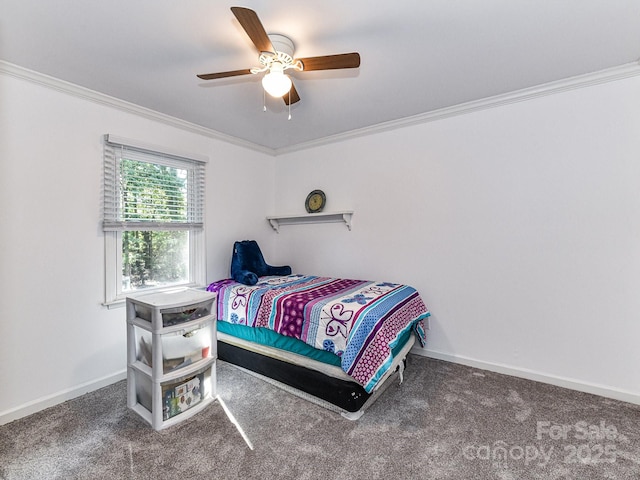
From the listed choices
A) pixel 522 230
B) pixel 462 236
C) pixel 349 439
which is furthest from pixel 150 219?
pixel 522 230

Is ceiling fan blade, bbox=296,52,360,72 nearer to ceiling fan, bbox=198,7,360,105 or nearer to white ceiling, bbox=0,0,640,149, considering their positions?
ceiling fan, bbox=198,7,360,105

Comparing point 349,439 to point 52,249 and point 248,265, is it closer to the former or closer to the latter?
point 248,265

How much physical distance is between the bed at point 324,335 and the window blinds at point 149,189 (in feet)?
2.72

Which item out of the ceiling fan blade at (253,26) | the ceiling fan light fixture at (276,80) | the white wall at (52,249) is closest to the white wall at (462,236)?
the white wall at (52,249)

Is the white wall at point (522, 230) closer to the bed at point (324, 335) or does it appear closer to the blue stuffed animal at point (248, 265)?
the bed at point (324, 335)

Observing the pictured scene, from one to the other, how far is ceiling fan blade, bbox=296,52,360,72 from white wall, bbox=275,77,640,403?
1.52 meters

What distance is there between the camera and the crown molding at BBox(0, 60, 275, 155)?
6.49 ft

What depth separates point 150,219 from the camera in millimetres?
2715

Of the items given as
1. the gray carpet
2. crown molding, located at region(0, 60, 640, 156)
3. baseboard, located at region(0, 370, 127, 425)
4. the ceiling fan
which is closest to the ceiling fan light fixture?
the ceiling fan

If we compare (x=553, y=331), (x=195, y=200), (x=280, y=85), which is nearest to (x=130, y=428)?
(x=195, y=200)

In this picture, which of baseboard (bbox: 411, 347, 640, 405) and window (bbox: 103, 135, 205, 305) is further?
window (bbox: 103, 135, 205, 305)

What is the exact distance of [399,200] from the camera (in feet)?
10.0

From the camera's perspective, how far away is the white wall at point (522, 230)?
2.15m

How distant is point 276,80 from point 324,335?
1.65 metres
